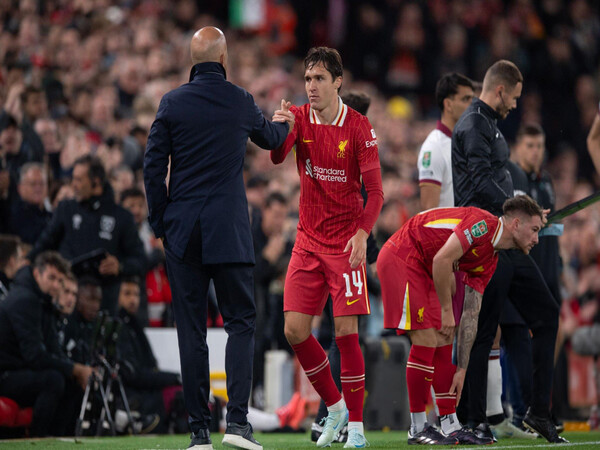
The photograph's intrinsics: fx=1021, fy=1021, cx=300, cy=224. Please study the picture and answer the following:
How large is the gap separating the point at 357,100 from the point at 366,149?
1345mm

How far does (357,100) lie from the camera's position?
8.23 m

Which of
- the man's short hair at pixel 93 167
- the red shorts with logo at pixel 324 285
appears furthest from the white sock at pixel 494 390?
the man's short hair at pixel 93 167

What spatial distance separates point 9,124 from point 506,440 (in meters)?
6.45

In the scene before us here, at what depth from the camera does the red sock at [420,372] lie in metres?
7.06

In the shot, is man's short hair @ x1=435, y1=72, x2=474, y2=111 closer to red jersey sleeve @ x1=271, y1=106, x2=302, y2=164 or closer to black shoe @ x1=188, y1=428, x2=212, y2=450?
red jersey sleeve @ x1=271, y1=106, x2=302, y2=164

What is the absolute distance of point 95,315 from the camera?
10188 mm

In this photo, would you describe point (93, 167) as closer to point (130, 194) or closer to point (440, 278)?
point (130, 194)

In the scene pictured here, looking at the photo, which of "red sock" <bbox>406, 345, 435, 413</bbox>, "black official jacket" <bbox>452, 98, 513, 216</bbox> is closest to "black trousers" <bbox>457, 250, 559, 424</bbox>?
"black official jacket" <bbox>452, 98, 513, 216</bbox>

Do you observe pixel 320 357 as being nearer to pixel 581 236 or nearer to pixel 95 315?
pixel 95 315

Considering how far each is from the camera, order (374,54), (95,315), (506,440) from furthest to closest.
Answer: (374,54) < (95,315) < (506,440)

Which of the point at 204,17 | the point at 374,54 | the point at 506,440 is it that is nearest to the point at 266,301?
the point at 506,440

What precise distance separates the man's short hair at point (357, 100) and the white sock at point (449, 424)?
8.52 feet

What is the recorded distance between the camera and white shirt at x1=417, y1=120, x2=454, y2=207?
8359mm

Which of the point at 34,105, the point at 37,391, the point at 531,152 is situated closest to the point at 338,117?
the point at 531,152
